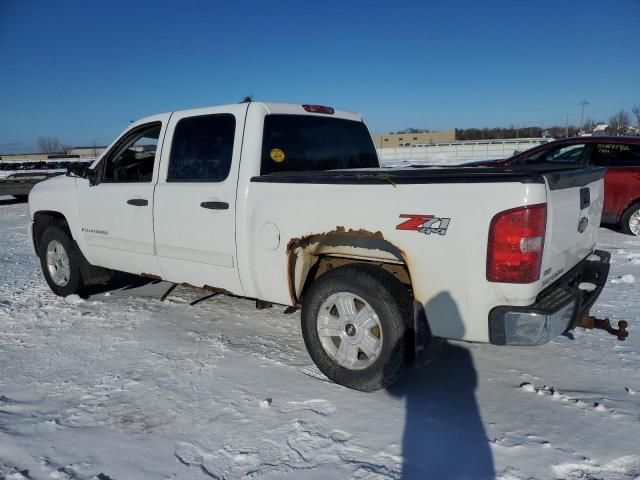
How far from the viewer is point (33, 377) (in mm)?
3768

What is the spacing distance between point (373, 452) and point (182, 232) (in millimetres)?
2453

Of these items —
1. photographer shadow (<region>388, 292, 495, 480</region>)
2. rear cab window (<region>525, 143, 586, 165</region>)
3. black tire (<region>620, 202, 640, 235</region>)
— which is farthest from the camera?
rear cab window (<region>525, 143, 586, 165</region>)

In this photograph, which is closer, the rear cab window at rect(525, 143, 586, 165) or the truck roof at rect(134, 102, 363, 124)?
the truck roof at rect(134, 102, 363, 124)

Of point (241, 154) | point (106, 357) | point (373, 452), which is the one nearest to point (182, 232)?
point (241, 154)

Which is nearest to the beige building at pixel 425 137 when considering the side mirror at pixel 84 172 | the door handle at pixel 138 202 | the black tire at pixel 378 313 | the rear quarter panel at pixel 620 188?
the rear quarter panel at pixel 620 188

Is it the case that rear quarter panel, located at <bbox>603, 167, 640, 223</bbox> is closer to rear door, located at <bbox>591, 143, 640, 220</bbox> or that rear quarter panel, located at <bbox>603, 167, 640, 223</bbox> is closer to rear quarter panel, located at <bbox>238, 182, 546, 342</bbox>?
rear door, located at <bbox>591, 143, 640, 220</bbox>

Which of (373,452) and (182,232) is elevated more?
(182,232)

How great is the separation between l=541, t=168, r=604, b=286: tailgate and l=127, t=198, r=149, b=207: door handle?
3343 millimetres

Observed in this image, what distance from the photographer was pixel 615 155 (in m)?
8.43

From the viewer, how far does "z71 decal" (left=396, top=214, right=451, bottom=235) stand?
2.91 m

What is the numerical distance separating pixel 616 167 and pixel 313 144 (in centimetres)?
624

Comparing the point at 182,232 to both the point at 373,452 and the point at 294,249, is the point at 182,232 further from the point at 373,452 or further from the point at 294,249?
the point at 373,452

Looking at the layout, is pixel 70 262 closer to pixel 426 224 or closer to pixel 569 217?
pixel 426 224

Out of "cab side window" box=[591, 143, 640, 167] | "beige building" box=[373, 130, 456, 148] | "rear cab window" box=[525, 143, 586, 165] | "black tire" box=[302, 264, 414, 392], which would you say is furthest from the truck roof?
"beige building" box=[373, 130, 456, 148]
